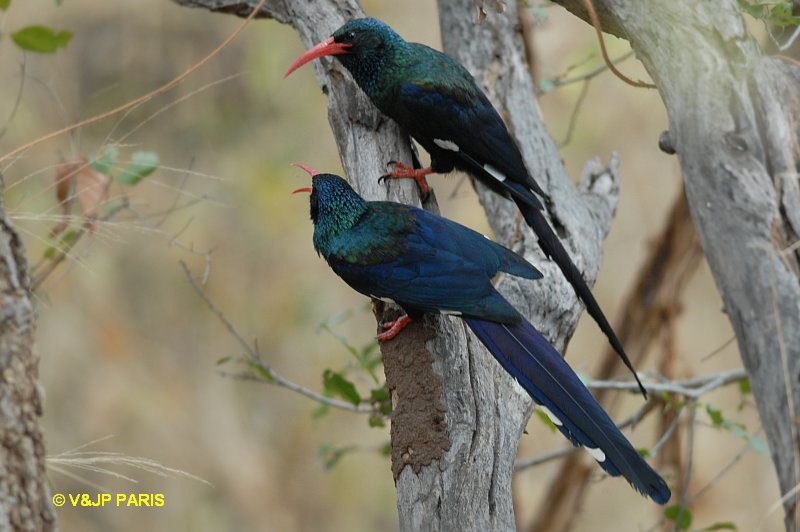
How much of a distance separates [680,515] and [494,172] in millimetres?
1346

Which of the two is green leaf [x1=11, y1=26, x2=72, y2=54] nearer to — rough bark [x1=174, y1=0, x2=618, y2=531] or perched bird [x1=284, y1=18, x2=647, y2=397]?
rough bark [x1=174, y1=0, x2=618, y2=531]

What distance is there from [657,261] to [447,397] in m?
2.18

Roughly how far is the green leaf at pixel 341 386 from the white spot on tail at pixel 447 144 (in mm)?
834

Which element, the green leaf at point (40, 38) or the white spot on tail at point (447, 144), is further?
the white spot on tail at point (447, 144)

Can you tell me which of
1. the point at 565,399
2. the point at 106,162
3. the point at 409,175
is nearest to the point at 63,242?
the point at 106,162

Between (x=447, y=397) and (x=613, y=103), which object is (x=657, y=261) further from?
(x=613, y=103)

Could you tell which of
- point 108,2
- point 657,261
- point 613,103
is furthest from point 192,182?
point 657,261

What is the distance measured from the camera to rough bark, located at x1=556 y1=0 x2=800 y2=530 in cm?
174

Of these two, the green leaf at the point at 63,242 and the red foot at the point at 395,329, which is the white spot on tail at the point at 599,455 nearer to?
the red foot at the point at 395,329

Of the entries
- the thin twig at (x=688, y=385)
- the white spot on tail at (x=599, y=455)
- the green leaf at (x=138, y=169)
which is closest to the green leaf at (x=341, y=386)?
the thin twig at (x=688, y=385)

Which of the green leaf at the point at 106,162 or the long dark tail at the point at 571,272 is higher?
the long dark tail at the point at 571,272

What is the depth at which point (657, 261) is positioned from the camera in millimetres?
4086

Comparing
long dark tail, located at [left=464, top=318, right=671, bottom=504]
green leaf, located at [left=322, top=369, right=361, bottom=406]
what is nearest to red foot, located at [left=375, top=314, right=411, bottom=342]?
long dark tail, located at [left=464, top=318, right=671, bottom=504]

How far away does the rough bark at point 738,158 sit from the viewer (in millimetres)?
Result: 1743
